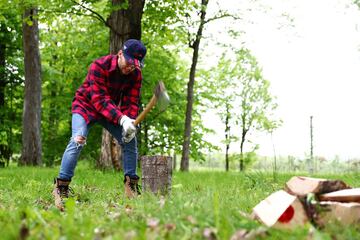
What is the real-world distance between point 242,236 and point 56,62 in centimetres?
2308

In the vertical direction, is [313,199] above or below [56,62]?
below

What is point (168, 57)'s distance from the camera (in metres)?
20.2

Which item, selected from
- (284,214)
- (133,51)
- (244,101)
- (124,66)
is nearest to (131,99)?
(124,66)

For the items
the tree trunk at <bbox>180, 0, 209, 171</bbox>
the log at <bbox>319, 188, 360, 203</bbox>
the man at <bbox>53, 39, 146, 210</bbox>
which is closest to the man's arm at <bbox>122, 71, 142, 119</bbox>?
the man at <bbox>53, 39, 146, 210</bbox>

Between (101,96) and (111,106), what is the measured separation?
164 millimetres

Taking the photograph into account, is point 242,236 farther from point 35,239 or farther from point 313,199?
point 35,239

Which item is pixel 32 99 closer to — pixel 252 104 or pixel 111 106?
pixel 111 106

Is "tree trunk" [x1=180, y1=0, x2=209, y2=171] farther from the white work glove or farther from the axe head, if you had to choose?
the axe head

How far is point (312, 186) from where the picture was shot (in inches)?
139

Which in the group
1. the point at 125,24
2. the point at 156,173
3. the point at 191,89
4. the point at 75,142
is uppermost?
the point at 125,24

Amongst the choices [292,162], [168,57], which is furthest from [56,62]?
[292,162]

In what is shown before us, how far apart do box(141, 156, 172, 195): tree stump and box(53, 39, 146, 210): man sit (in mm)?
Answer: 227

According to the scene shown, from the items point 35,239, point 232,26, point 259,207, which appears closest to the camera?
point 35,239

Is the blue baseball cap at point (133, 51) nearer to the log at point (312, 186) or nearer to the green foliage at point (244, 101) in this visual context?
the log at point (312, 186)
